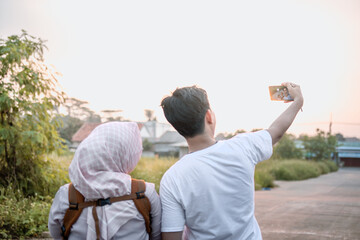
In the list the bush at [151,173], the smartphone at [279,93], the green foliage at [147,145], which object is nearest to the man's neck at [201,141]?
the smartphone at [279,93]

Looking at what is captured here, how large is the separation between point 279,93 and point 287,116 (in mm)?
230

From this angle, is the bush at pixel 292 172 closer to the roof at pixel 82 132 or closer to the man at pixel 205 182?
the man at pixel 205 182

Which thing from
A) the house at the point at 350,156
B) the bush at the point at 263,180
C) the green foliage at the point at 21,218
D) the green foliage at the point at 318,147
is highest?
the green foliage at the point at 21,218

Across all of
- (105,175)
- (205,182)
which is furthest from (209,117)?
(105,175)

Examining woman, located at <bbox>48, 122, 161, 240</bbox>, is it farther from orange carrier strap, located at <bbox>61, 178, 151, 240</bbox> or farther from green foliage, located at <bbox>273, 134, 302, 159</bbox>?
green foliage, located at <bbox>273, 134, 302, 159</bbox>

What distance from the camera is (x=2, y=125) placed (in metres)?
5.98

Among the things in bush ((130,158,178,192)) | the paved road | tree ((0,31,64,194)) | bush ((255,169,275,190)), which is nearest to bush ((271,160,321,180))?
bush ((255,169,275,190))

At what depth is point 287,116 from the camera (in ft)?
6.48

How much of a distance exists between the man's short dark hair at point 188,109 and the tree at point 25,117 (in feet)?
15.0

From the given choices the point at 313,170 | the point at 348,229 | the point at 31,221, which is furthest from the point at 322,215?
the point at 313,170

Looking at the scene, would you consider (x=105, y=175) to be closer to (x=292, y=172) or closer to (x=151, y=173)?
(x=151, y=173)

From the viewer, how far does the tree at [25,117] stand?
5.94 meters

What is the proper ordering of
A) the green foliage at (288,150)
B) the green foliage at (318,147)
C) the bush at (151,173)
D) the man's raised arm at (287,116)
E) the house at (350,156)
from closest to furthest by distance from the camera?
the man's raised arm at (287,116), the bush at (151,173), the green foliage at (288,150), the green foliage at (318,147), the house at (350,156)

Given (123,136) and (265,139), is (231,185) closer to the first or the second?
(265,139)
